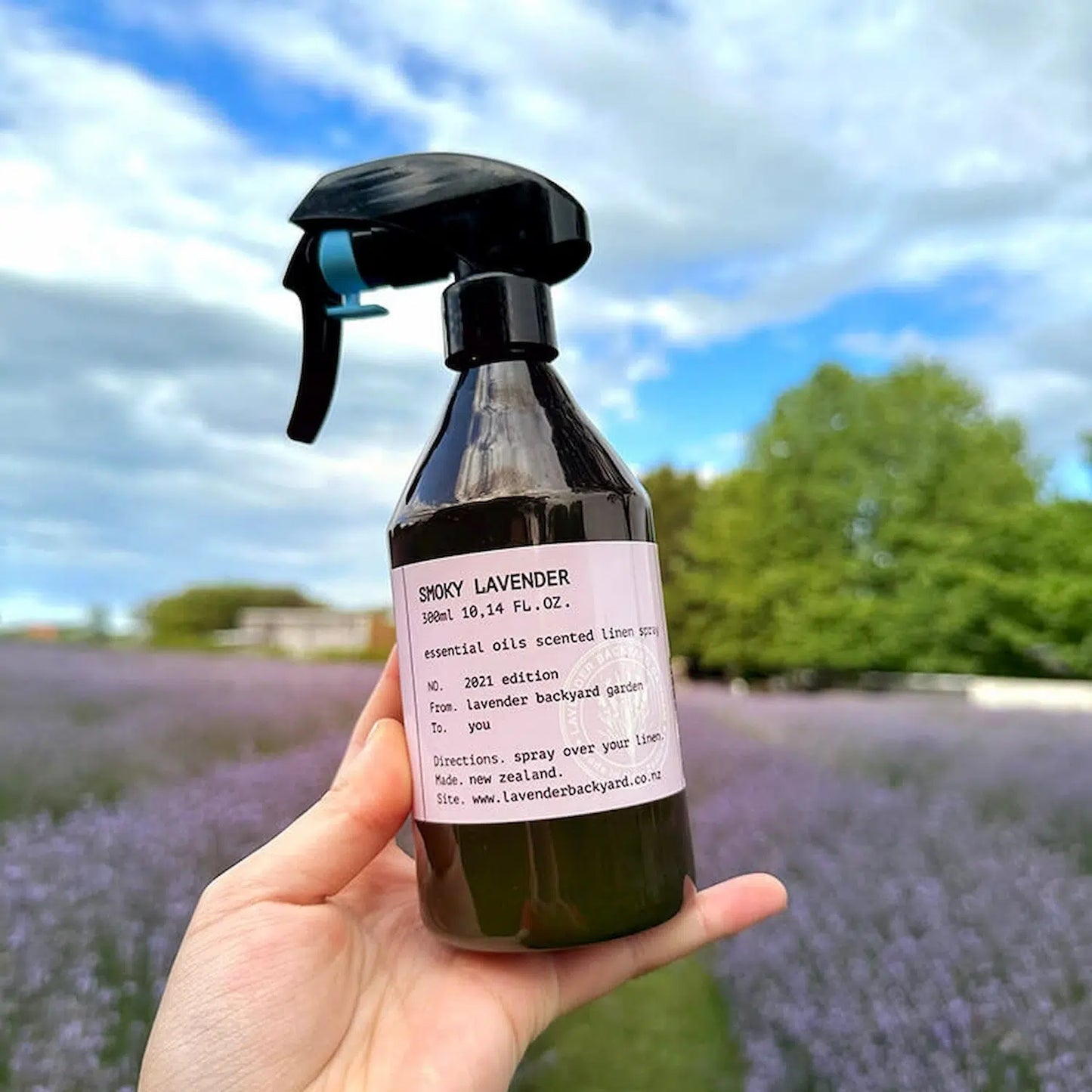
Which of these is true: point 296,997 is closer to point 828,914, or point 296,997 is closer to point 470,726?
point 470,726

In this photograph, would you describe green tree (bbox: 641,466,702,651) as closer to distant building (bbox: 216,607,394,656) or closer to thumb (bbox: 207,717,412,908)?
distant building (bbox: 216,607,394,656)

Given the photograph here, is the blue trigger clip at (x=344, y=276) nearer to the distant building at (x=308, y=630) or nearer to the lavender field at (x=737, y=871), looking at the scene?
the lavender field at (x=737, y=871)

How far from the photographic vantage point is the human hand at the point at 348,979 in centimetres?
102

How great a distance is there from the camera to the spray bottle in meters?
0.96

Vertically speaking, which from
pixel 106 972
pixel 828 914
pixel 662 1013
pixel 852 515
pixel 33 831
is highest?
pixel 852 515


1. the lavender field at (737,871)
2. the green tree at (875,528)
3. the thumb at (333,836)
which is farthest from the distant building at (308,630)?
the green tree at (875,528)

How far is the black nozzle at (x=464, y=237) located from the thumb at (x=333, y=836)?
45cm

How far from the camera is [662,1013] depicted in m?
1.78

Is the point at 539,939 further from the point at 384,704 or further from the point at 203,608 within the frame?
the point at 203,608

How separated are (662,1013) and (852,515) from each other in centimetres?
1153

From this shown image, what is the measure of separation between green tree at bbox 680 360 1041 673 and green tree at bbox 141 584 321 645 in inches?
360

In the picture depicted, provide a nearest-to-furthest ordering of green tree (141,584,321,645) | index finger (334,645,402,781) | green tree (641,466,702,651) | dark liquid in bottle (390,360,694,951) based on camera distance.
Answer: dark liquid in bottle (390,360,694,951)
index finger (334,645,402,781)
green tree (141,584,321,645)
green tree (641,466,702,651)

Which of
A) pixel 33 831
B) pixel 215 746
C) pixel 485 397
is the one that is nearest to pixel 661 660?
pixel 485 397

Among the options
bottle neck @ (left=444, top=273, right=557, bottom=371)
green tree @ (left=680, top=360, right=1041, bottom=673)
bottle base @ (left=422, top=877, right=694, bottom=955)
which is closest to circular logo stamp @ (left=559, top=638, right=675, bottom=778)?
bottle base @ (left=422, top=877, right=694, bottom=955)
